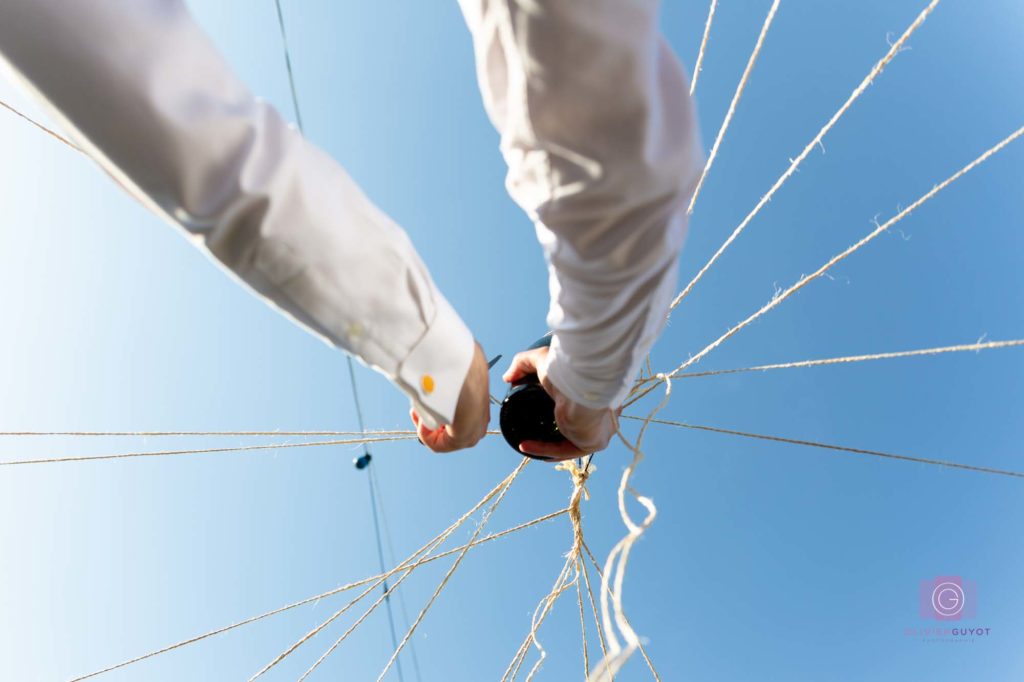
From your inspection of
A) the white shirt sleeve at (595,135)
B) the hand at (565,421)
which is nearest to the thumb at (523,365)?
the hand at (565,421)

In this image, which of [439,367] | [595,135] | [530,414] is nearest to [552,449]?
[530,414]

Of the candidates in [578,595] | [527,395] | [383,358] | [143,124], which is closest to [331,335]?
[383,358]

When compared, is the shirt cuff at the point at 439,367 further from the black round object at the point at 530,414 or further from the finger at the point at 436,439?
Result: the black round object at the point at 530,414

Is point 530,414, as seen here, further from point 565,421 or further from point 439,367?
point 439,367

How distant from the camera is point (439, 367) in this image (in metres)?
0.40

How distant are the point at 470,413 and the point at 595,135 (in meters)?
0.27

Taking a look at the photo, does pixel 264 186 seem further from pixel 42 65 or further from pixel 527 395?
pixel 527 395

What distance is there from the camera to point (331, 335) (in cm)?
35

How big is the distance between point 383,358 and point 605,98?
21 cm

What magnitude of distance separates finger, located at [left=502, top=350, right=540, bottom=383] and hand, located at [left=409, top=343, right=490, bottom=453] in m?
0.22

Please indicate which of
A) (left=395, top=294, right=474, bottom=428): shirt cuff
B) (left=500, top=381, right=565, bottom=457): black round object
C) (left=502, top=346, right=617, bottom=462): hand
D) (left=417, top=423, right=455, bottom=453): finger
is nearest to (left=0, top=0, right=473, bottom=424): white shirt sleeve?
(left=395, top=294, right=474, bottom=428): shirt cuff

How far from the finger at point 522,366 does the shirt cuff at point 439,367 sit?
278 mm

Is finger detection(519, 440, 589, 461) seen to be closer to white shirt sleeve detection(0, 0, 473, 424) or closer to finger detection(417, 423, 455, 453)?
finger detection(417, 423, 455, 453)

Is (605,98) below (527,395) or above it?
below
